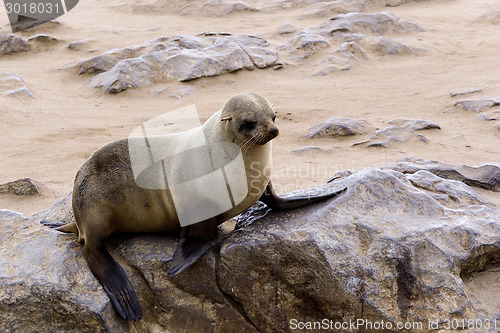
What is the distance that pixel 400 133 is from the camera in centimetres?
748

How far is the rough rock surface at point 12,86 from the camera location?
10.4 metres

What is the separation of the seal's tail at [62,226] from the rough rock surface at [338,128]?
4485mm

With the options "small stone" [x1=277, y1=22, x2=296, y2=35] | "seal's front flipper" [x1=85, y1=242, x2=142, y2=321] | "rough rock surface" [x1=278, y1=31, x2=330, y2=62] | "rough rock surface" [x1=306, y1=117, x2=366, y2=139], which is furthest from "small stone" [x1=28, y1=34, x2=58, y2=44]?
"seal's front flipper" [x1=85, y1=242, x2=142, y2=321]

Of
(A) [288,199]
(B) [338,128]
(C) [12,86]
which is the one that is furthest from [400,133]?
(C) [12,86]

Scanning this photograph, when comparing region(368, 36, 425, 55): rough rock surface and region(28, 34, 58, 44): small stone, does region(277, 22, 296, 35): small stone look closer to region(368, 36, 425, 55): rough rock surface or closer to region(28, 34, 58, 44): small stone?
region(368, 36, 425, 55): rough rock surface

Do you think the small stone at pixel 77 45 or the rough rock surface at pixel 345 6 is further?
the rough rock surface at pixel 345 6

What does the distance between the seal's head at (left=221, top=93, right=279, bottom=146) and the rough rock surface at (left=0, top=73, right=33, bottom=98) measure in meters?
8.12

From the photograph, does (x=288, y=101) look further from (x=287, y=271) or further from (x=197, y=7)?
(x=197, y=7)

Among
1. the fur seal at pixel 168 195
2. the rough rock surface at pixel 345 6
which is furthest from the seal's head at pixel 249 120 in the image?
the rough rock surface at pixel 345 6

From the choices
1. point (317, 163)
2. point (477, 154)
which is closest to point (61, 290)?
point (317, 163)

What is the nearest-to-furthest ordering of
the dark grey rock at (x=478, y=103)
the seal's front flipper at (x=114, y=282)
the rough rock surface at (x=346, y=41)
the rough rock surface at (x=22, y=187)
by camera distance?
the seal's front flipper at (x=114, y=282)
the rough rock surface at (x=22, y=187)
the dark grey rock at (x=478, y=103)
the rough rock surface at (x=346, y=41)

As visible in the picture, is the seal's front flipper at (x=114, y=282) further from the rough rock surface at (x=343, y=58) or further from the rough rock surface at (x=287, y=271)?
the rough rock surface at (x=343, y=58)

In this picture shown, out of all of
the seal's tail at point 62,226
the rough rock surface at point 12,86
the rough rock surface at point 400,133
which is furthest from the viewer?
the rough rock surface at point 12,86

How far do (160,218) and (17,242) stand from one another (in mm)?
1016
